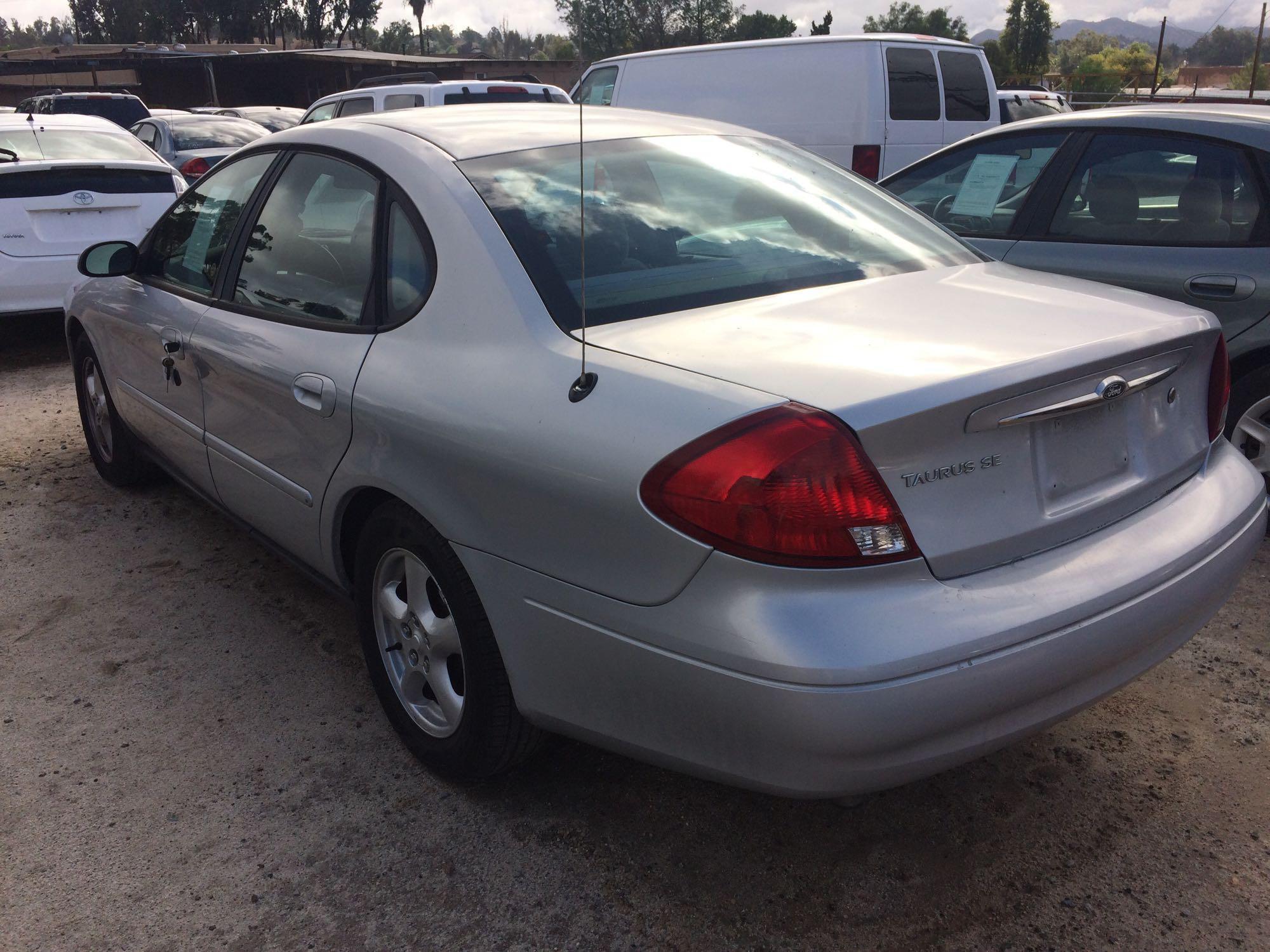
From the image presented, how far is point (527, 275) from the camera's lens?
236 cm

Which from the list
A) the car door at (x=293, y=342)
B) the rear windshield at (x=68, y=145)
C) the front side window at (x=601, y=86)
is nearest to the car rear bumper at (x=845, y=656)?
the car door at (x=293, y=342)

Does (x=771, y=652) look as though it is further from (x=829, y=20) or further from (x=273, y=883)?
(x=829, y=20)

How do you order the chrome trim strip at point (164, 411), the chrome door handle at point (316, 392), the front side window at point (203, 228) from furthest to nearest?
1. the chrome trim strip at point (164, 411)
2. the front side window at point (203, 228)
3. the chrome door handle at point (316, 392)

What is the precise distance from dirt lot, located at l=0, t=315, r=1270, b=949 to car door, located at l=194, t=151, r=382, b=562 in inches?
24.3

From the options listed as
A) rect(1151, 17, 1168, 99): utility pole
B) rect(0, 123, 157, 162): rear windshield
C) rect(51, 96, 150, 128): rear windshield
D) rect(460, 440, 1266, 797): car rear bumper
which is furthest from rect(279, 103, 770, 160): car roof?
rect(1151, 17, 1168, 99): utility pole

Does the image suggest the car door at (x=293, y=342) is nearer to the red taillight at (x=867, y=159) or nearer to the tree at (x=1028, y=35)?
the red taillight at (x=867, y=159)

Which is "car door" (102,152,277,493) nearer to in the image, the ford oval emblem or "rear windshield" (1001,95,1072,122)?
the ford oval emblem

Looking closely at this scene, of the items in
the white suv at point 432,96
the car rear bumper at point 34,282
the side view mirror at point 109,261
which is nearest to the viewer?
the side view mirror at point 109,261

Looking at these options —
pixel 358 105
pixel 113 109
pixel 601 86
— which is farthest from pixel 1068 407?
pixel 113 109

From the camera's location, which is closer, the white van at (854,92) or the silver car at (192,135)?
the white van at (854,92)

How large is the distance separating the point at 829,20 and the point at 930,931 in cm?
2462

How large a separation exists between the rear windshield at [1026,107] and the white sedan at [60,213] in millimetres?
11160

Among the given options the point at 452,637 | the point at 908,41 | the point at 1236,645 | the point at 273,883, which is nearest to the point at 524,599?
the point at 452,637

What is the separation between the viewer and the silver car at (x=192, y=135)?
13.2 meters
